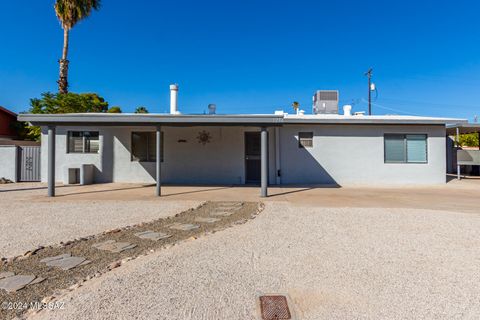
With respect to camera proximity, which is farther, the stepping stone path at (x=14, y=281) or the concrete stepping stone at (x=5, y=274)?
the concrete stepping stone at (x=5, y=274)

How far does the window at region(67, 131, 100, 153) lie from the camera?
11.8 metres

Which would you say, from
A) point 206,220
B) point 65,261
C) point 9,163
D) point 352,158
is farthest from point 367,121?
point 9,163

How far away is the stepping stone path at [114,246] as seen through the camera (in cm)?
393

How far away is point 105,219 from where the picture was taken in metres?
5.71

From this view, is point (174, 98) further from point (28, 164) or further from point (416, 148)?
point (416, 148)

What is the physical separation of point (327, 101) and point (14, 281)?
13.8 metres

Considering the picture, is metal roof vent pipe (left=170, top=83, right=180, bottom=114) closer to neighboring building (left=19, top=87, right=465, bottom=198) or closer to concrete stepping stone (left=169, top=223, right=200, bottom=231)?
neighboring building (left=19, top=87, right=465, bottom=198)

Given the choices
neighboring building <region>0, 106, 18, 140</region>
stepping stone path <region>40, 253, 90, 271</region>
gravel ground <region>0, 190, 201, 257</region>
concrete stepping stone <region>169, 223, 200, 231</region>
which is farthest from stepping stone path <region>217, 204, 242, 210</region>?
neighboring building <region>0, 106, 18, 140</region>

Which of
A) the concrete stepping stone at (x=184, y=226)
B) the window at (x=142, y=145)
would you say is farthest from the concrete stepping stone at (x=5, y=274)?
the window at (x=142, y=145)

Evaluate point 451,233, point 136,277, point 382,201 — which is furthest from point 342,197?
point 136,277

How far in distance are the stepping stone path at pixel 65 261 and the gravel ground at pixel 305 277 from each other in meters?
0.60

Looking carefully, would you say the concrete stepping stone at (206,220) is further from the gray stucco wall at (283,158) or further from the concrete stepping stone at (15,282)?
the gray stucco wall at (283,158)

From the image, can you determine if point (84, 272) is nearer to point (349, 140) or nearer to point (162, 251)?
point (162, 251)

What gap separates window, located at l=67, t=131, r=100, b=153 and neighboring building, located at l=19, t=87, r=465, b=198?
0.13 feet
